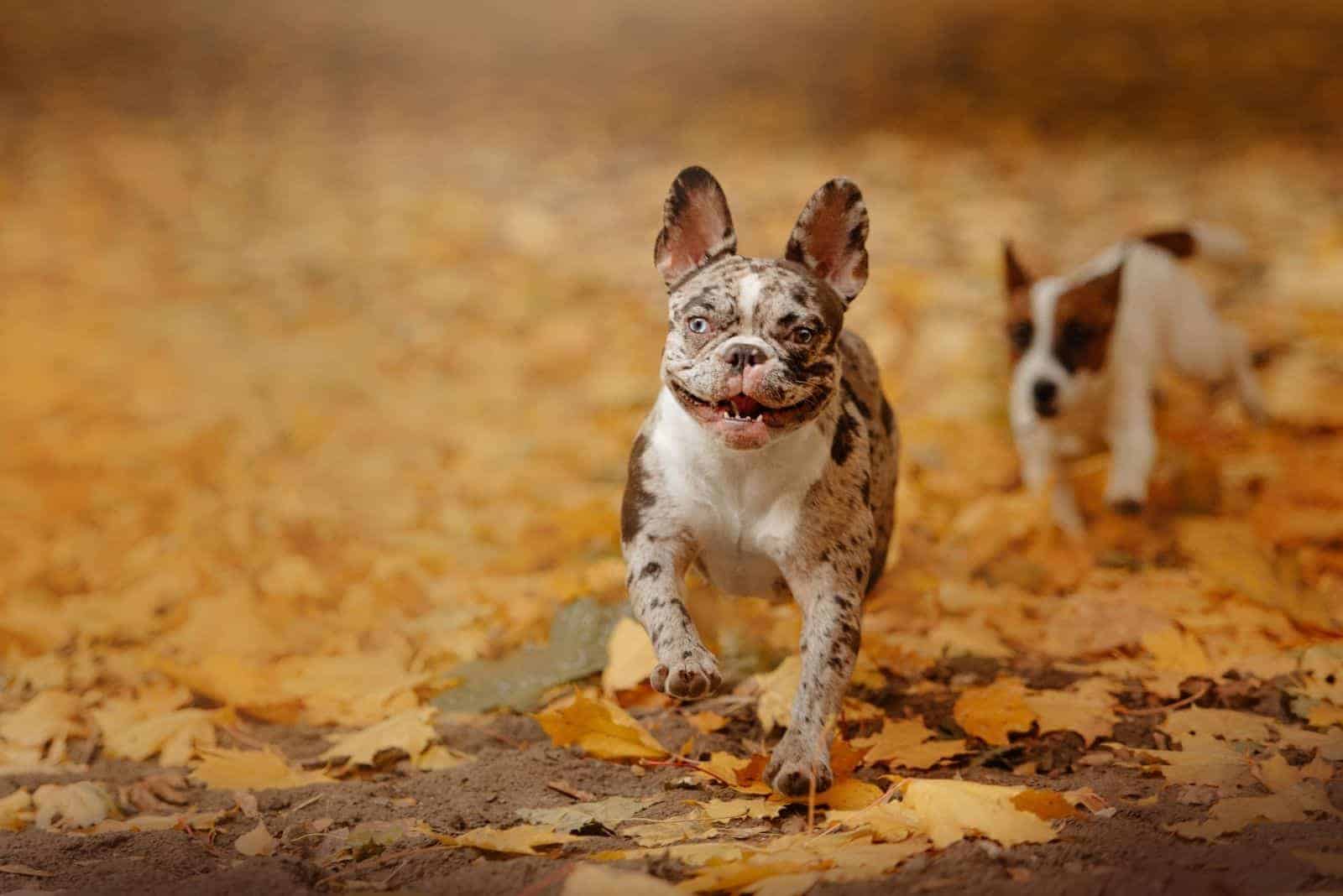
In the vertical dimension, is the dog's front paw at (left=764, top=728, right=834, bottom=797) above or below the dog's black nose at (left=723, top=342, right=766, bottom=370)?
below

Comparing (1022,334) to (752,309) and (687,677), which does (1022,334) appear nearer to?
(752,309)

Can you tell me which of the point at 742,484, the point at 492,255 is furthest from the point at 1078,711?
the point at 492,255

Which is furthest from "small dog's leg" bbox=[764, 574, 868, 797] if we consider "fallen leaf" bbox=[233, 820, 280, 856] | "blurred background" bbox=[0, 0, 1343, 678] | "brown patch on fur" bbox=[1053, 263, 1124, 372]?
"brown patch on fur" bbox=[1053, 263, 1124, 372]

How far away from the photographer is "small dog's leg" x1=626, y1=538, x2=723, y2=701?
114 inches

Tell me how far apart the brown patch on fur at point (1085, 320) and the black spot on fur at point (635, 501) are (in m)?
3.33

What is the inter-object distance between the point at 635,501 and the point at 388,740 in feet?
4.13

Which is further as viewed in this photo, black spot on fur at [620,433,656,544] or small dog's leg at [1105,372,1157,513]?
small dog's leg at [1105,372,1157,513]

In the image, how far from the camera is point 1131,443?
620 cm

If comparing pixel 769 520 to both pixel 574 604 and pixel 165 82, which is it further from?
pixel 165 82

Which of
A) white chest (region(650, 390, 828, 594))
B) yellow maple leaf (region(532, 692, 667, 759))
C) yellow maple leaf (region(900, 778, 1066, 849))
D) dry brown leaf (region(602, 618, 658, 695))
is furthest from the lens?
dry brown leaf (region(602, 618, 658, 695))

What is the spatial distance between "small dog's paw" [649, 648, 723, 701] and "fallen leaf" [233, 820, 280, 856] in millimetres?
1026

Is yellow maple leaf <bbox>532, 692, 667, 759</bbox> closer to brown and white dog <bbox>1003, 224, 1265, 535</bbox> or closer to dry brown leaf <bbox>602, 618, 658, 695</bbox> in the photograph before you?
dry brown leaf <bbox>602, 618, 658, 695</bbox>

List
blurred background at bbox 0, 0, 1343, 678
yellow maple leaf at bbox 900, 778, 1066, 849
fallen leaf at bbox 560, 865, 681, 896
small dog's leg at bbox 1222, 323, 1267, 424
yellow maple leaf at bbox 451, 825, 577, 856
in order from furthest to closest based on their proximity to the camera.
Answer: small dog's leg at bbox 1222, 323, 1267, 424
blurred background at bbox 0, 0, 1343, 678
yellow maple leaf at bbox 451, 825, 577, 856
yellow maple leaf at bbox 900, 778, 1066, 849
fallen leaf at bbox 560, 865, 681, 896

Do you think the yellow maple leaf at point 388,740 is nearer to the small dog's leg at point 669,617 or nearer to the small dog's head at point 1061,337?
the small dog's leg at point 669,617
